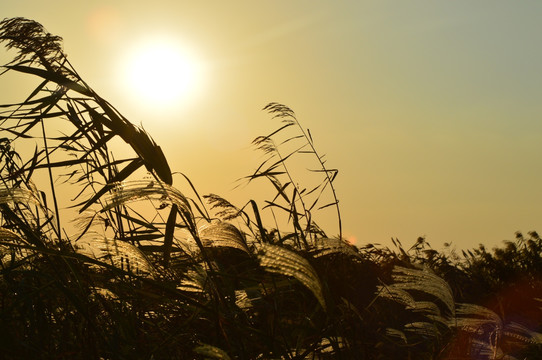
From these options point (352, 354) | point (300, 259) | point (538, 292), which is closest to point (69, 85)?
point (300, 259)

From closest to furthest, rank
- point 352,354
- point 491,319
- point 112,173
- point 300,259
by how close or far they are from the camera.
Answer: point 300,259
point 352,354
point 491,319
point 112,173

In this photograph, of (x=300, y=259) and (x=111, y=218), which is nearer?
(x=300, y=259)

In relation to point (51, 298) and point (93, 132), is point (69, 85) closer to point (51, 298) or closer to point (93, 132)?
point (93, 132)

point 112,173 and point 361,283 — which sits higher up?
point 112,173

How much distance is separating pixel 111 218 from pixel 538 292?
11.9 feet

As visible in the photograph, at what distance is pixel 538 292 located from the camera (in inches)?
197

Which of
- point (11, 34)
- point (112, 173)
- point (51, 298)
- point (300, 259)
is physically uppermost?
point (11, 34)

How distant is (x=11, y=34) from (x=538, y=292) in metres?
4.28

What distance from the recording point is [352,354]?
2234mm

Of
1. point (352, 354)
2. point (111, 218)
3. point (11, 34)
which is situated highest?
point (11, 34)

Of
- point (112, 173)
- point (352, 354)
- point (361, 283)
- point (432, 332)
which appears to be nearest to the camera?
point (352, 354)

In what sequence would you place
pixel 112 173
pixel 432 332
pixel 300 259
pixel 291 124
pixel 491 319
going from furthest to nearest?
pixel 291 124
pixel 112 173
pixel 432 332
pixel 491 319
pixel 300 259

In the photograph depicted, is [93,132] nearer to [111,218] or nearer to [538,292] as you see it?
[111,218]

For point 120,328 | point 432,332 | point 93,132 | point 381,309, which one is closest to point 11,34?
point 93,132
